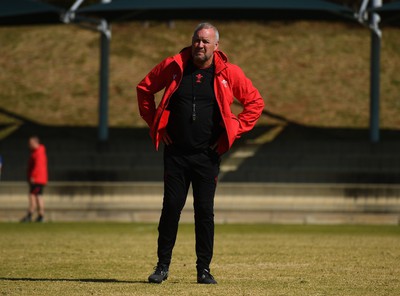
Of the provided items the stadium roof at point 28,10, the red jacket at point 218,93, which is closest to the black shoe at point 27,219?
the stadium roof at point 28,10

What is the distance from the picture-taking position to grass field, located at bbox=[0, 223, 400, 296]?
937cm

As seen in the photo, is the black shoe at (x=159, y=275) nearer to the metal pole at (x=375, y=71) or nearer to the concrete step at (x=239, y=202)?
the concrete step at (x=239, y=202)

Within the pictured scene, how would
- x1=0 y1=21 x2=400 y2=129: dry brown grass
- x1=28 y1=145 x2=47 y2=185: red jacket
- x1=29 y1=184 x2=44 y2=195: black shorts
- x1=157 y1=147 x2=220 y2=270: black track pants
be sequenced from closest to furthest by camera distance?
x1=157 y1=147 x2=220 y2=270: black track pants < x1=29 y1=184 x2=44 y2=195: black shorts < x1=28 y1=145 x2=47 y2=185: red jacket < x1=0 y1=21 x2=400 y2=129: dry brown grass

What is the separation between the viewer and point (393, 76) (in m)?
35.9

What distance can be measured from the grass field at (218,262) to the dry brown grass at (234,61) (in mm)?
14203

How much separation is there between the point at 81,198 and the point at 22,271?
38.7ft

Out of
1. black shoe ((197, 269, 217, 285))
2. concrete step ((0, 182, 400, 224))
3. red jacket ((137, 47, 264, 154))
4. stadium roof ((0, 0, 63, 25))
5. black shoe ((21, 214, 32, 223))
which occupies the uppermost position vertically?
stadium roof ((0, 0, 63, 25))

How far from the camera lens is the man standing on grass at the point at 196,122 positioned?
31.0ft

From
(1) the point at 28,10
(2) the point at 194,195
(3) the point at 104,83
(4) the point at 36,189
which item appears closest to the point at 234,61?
(3) the point at 104,83

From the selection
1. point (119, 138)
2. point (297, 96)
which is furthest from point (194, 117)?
point (297, 96)

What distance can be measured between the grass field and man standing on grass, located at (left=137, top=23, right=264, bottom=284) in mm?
448

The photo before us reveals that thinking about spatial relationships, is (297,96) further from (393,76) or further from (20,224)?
(20,224)

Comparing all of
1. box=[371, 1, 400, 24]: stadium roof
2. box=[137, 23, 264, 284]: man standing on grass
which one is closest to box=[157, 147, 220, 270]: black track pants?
box=[137, 23, 264, 284]: man standing on grass

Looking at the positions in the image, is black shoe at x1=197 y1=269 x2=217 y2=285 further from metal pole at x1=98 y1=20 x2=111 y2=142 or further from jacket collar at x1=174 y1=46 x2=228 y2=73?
metal pole at x1=98 y1=20 x2=111 y2=142
